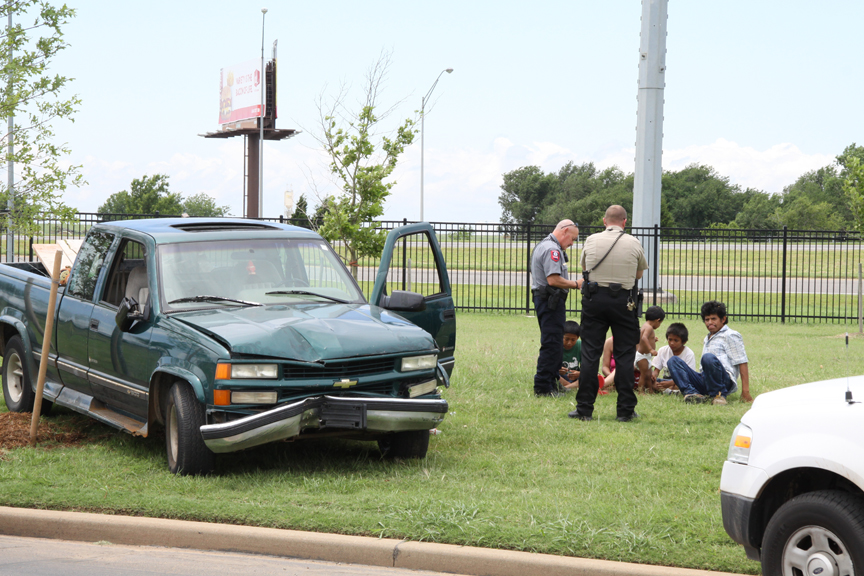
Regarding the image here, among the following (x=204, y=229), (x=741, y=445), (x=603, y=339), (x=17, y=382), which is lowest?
(x=17, y=382)

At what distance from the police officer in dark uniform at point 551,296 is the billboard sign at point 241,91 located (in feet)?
161

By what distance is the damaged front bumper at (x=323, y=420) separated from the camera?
18.7 feet

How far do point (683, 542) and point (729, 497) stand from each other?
2.32 feet

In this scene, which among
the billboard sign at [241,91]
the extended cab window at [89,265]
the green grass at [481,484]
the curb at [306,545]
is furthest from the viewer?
the billboard sign at [241,91]

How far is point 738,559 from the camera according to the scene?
14.8 ft

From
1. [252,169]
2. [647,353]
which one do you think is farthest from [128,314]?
→ [252,169]

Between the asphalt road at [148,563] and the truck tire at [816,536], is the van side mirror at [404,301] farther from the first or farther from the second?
the truck tire at [816,536]

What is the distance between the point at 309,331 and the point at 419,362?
0.85 metres

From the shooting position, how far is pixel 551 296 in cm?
905

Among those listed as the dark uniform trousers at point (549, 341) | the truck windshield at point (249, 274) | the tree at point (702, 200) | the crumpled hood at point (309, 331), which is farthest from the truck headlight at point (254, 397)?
the tree at point (702, 200)

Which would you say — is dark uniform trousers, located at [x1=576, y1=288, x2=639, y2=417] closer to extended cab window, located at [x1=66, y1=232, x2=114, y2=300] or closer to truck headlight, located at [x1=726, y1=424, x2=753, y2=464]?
truck headlight, located at [x1=726, y1=424, x2=753, y2=464]

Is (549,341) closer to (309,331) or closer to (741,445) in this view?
(309,331)

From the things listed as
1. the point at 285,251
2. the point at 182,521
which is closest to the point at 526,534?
the point at 182,521

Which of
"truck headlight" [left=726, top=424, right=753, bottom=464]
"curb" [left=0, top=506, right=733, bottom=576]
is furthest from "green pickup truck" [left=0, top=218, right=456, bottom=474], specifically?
"truck headlight" [left=726, top=424, right=753, bottom=464]
